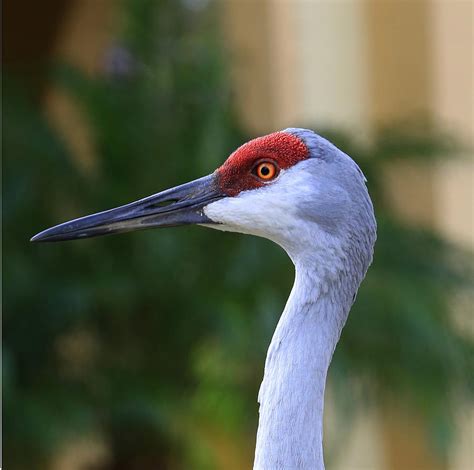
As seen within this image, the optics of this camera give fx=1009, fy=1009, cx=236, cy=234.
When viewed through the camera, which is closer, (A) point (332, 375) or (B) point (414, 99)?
(A) point (332, 375)

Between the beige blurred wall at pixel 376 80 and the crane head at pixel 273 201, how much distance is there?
4362 millimetres

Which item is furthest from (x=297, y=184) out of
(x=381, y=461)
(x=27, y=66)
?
(x=381, y=461)

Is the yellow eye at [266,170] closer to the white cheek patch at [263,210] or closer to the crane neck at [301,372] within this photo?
the white cheek patch at [263,210]

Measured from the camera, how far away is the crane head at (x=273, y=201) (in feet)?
7.93

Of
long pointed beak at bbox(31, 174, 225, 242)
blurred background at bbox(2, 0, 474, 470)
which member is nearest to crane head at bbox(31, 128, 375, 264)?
long pointed beak at bbox(31, 174, 225, 242)

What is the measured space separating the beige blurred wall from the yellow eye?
14.4ft

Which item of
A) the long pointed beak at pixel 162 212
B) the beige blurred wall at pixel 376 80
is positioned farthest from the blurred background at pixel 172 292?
the long pointed beak at pixel 162 212

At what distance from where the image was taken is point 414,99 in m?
8.25

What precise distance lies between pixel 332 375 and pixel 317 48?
472 cm

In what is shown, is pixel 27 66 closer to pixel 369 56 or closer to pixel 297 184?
pixel 369 56

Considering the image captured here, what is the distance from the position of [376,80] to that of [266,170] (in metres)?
6.44

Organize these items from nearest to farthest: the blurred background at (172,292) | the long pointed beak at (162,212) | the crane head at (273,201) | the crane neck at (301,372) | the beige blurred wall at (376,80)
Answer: the crane neck at (301,372) → the crane head at (273,201) → the long pointed beak at (162,212) → the blurred background at (172,292) → the beige blurred wall at (376,80)

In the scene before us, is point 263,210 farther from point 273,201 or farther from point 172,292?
point 172,292

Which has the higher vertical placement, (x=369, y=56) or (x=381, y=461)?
(x=369, y=56)
